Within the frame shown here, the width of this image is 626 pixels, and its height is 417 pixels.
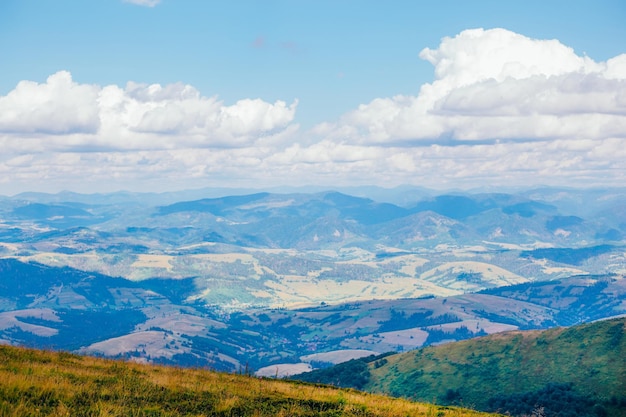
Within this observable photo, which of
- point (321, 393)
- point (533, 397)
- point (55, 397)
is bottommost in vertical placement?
point (533, 397)

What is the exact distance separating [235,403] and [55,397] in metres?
9.45

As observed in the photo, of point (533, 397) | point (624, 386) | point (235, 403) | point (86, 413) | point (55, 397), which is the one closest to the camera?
point (86, 413)

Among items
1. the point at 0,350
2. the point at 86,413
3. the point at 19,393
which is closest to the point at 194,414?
the point at 86,413

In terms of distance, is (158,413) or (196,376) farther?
(196,376)

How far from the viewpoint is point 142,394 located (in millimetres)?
31562

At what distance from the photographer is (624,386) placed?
6959 inches

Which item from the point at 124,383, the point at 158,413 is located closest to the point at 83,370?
the point at 124,383

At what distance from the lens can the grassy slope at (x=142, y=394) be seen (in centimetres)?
2703

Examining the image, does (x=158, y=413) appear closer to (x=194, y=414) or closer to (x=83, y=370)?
(x=194, y=414)

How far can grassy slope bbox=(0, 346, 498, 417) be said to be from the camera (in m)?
27.0

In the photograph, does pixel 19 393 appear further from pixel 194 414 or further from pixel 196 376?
pixel 196 376

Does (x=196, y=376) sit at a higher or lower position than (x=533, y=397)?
higher

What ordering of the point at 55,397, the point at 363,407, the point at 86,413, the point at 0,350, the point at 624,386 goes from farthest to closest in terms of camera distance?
the point at 624,386 → the point at 0,350 → the point at 363,407 → the point at 55,397 → the point at 86,413

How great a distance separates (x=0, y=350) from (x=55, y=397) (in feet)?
48.0
